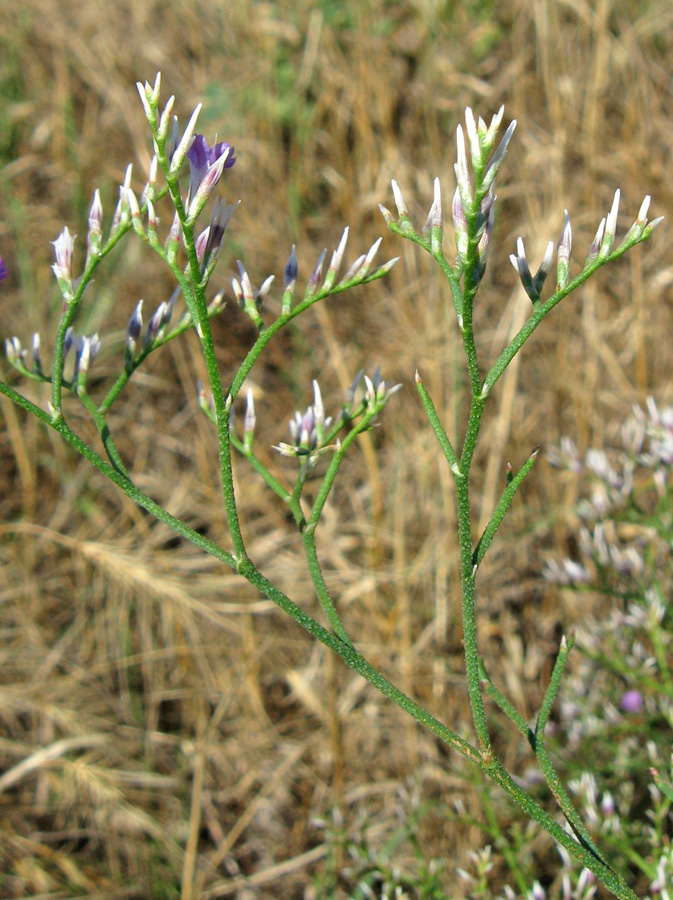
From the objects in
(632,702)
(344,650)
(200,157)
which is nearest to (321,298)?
(200,157)

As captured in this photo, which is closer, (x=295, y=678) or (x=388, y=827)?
(x=388, y=827)

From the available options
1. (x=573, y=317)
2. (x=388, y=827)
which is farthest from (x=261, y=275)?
(x=388, y=827)

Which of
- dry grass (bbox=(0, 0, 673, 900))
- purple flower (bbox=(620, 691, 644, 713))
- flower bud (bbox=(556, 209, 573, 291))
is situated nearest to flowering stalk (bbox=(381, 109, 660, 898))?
flower bud (bbox=(556, 209, 573, 291))

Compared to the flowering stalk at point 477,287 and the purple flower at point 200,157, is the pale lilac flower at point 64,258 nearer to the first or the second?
the purple flower at point 200,157

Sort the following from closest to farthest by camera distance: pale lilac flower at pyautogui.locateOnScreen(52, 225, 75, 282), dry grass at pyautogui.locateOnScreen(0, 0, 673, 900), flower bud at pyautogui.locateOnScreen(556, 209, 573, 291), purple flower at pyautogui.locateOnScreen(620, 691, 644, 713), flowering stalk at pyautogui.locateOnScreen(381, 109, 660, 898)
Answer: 1. flowering stalk at pyautogui.locateOnScreen(381, 109, 660, 898)
2. flower bud at pyautogui.locateOnScreen(556, 209, 573, 291)
3. pale lilac flower at pyautogui.locateOnScreen(52, 225, 75, 282)
4. purple flower at pyautogui.locateOnScreen(620, 691, 644, 713)
5. dry grass at pyautogui.locateOnScreen(0, 0, 673, 900)

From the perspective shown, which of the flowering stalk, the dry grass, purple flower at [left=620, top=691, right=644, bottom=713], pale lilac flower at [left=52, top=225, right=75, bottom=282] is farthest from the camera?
the dry grass

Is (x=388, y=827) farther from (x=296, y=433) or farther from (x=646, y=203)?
(x=646, y=203)

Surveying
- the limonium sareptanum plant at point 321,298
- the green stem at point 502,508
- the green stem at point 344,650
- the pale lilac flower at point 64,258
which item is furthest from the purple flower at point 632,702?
the pale lilac flower at point 64,258

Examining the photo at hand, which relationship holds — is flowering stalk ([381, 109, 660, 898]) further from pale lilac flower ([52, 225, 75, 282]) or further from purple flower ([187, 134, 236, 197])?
pale lilac flower ([52, 225, 75, 282])
